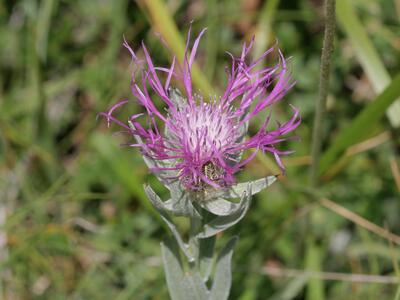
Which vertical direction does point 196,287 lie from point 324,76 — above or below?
below

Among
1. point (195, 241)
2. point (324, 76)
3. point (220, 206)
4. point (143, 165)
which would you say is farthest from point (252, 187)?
point (143, 165)

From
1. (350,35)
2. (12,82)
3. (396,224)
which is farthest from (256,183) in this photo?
(12,82)

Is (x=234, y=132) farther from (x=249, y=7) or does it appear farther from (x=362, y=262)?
(x=249, y=7)

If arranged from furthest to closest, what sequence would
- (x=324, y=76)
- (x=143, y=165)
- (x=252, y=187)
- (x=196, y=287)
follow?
(x=143, y=165), (x=324, y=76), (x=196, y=287), (x=252, y=187)

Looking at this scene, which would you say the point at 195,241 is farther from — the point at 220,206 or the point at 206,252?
the point at 220,206

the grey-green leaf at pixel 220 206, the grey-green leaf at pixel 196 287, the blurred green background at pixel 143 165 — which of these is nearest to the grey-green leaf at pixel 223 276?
the grey-green leaf at pixel 196 287

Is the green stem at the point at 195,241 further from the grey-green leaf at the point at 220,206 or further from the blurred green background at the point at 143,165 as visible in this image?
the blurred green background at the point at 143,165
